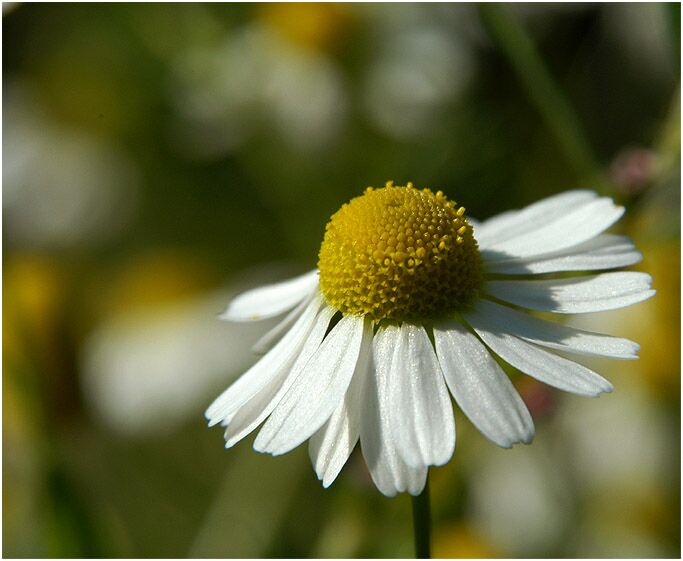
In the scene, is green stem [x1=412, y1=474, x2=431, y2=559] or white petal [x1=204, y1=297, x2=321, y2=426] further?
white petal [x1=204, y1=297, x2=321, y2=426]

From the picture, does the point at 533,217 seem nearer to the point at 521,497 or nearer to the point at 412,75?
the point at 521,497

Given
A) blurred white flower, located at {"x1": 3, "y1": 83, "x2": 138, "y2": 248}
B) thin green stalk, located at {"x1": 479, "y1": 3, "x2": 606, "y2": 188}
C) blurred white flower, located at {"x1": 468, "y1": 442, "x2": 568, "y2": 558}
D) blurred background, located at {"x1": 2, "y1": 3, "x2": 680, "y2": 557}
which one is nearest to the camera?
thin green stalk, located at {"x1": 479, "y1": 3, "x2": 606, "y2": 188}

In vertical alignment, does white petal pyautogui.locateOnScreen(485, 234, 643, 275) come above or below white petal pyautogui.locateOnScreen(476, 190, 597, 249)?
below

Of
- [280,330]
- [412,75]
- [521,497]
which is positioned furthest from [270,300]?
[412,75]

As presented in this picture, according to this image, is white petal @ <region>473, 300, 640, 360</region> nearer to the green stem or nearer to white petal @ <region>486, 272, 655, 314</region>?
white petal @ <region>486, 272, 655, 314</region>

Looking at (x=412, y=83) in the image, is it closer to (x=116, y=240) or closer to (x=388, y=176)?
(x=388, y=176)

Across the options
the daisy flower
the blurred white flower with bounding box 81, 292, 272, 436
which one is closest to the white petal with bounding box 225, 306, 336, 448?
the daisy flower

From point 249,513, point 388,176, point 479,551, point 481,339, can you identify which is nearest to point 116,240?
point 388,176
